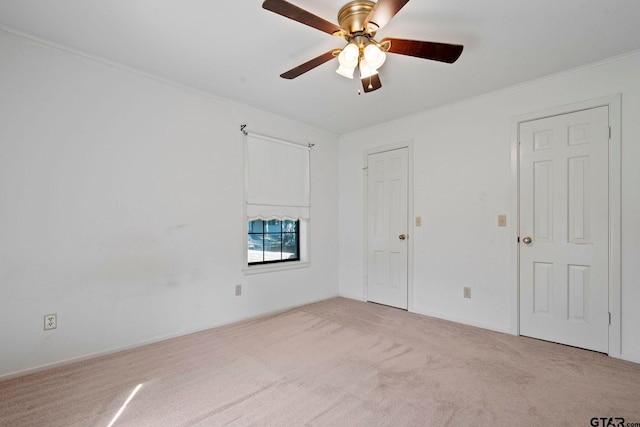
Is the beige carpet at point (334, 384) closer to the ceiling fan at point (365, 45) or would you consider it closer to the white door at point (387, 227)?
the white door at point (387, 227)

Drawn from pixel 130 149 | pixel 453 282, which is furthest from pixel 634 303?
pixel 130 149

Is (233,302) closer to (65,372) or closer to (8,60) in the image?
(65,372)

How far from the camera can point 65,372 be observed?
92.3 inches

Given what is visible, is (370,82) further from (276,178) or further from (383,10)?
(276,178)

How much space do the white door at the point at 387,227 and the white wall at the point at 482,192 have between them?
0.18 m

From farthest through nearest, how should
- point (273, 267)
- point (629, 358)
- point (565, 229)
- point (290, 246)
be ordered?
1. point (290, 246)
2. point (273, 267)
3. point (565, 229)
4. point (629, 358)

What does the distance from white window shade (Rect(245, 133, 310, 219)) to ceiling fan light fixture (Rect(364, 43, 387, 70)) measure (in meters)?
2.03

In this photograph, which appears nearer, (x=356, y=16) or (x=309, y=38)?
(x=356, y=16)

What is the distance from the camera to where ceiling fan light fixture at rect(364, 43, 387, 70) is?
1.93m

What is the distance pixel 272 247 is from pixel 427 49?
2.91 metres

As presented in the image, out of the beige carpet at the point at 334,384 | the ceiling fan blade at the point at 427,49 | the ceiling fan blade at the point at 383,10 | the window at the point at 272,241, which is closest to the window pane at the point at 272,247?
the window at the point at 272,241

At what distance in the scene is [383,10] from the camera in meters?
1.64

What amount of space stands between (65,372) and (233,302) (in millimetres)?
1503

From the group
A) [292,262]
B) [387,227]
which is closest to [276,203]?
[292,262]
